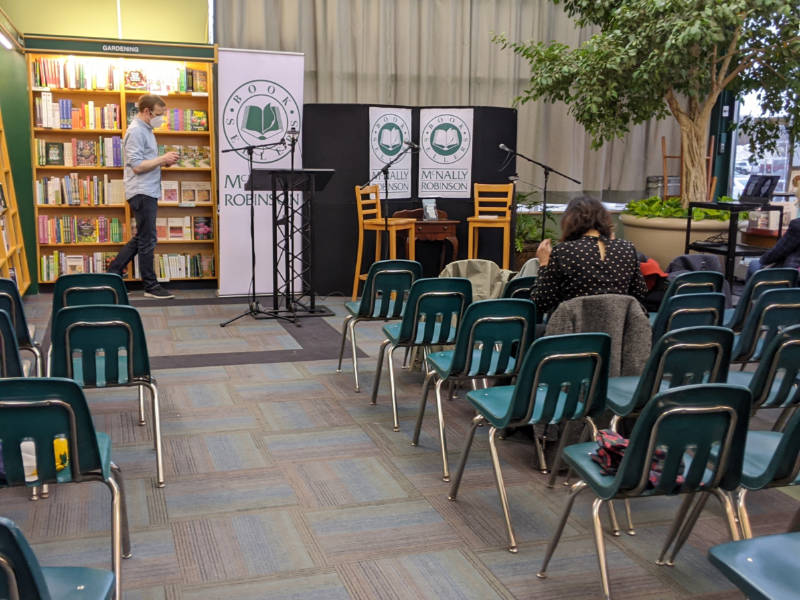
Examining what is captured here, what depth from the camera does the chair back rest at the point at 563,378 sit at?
9.02 ft

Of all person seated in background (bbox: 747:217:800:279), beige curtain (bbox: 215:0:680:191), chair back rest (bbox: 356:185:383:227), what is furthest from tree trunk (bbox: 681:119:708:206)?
chair back rest (bbox: 356:185:383:227)

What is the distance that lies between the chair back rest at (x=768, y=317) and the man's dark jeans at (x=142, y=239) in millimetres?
5462

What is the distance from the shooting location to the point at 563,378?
283 cm

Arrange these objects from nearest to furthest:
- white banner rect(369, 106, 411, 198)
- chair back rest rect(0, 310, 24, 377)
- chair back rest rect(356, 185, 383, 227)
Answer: chair back rest rect(0, 310, 24, 377), chair back rest rect(356, 185, 383, 227), white banner rect(369, 106, 411, 198)

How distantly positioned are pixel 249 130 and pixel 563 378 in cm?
540

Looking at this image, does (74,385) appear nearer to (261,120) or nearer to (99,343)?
(99,343)


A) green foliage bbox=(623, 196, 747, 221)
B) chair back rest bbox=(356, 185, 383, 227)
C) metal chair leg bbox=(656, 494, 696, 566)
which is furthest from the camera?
green foliage bbox=(623, 196, 747, 221)

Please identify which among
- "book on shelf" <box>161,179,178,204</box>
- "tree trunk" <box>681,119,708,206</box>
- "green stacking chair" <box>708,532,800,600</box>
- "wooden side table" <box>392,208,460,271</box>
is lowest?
"green stacking chair" <box>708,532,800,600</box>

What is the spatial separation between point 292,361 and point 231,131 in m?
2.93

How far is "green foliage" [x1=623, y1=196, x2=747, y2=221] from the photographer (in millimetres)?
8430

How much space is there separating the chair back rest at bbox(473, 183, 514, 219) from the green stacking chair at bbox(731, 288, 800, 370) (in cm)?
410

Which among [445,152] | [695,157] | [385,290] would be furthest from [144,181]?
[695,157]

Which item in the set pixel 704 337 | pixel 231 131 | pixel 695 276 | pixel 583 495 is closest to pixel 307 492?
pixel 583 495

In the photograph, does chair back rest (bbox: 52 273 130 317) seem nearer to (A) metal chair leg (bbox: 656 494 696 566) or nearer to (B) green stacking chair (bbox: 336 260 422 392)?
(B) green stacking chair (bbox: 336 260 422 392)
